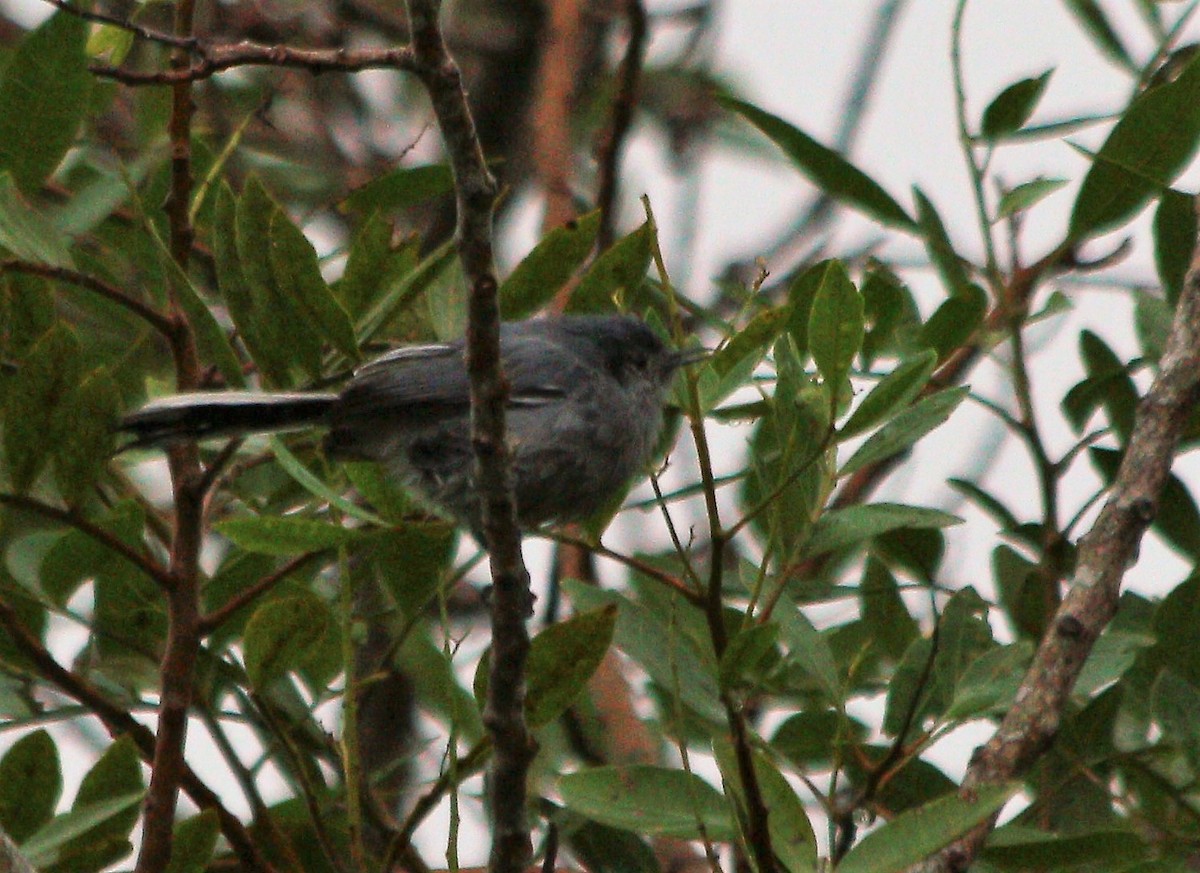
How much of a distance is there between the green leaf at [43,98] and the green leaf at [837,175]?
1213mm

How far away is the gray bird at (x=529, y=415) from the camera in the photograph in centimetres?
337

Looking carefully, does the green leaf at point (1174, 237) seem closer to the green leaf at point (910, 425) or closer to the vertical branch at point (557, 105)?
the green leaf at point (910, 425)

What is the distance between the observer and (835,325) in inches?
95.2

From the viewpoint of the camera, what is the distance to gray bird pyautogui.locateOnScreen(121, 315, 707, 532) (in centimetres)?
337

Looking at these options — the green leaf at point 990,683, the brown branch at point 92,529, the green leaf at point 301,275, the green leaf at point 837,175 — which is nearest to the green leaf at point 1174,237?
the green leaf at point 837,175

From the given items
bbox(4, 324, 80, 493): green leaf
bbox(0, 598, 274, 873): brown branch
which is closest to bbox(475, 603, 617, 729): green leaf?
bbox(0, 598, 274, 873): brown branch

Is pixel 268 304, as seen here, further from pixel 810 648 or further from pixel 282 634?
pixel 810 648

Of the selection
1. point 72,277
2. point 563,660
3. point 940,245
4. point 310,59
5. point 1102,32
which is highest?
point 1102,32

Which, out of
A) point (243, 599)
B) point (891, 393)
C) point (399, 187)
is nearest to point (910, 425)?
point (891, 393)

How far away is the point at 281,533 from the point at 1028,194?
1.43 m

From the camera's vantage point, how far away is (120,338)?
3898 mm

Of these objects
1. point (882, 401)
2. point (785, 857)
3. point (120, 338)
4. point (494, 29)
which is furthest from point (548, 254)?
point (494, 29)

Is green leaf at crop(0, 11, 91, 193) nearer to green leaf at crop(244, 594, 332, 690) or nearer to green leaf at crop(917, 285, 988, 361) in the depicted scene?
green leaf at crop(244, 594, 332, 690)

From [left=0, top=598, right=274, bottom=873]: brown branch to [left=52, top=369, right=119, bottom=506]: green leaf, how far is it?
0.72 feet
